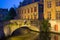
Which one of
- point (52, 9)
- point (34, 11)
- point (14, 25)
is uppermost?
point (52, 9)

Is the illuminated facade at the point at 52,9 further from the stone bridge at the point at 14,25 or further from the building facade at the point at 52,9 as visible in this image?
the stone bridge at the point at 14,25

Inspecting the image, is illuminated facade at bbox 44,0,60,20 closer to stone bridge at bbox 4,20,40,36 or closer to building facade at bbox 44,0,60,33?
building facade at bbox 44,0,60,33

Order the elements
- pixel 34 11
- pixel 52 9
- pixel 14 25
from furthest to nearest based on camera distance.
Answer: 1. pixel 34 11
2. pixel 52 9
3. pixel 14 25

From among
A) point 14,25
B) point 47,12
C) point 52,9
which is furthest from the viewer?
point 47,12

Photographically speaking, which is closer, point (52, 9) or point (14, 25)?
point (14, 25)

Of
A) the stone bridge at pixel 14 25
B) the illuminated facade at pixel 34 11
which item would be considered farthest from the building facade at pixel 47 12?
the stone bridge at pixel 14 25

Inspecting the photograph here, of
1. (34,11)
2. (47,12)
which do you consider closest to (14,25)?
(47,12)

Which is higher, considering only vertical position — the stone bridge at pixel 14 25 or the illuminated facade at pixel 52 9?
the illuminated facade at pixel 52 9

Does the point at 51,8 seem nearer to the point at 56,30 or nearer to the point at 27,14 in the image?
the point at 56,30

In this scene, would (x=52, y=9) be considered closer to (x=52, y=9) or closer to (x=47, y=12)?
(x=52, y=9)

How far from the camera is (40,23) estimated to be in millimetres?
20016

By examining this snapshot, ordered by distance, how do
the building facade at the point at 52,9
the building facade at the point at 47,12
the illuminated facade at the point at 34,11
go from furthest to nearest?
the illuminated facade at the point at 34,11 → the building facade at the point at 52,9 → the building facade at the point at 47,12

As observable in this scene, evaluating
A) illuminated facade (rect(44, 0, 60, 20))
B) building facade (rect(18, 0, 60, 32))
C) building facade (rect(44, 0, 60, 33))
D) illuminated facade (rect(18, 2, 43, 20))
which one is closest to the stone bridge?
building facade (rect(18, 0, 60, 32))

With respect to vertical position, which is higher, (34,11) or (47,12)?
(34,11)
